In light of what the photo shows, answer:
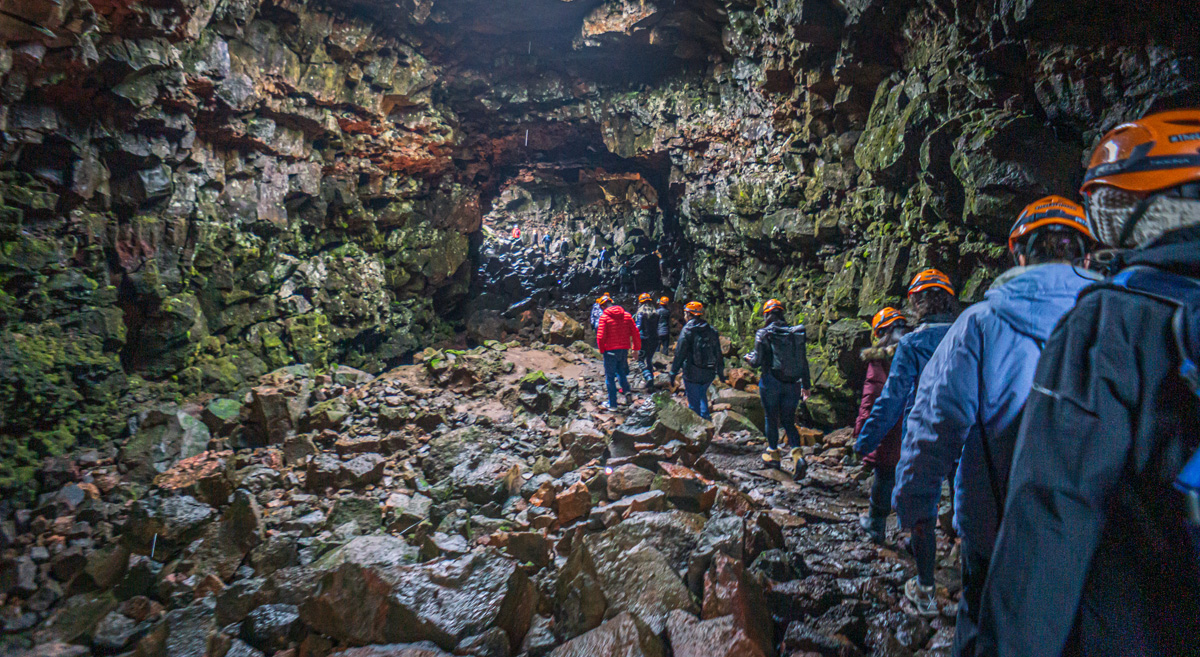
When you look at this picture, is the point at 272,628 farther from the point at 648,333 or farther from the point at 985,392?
the point at 648,333

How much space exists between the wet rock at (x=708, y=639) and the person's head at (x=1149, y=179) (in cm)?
192

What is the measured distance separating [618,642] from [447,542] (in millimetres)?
1798

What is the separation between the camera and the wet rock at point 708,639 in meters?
1.96

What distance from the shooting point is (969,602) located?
140 cm

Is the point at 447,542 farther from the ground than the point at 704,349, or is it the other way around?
the point at 704,349

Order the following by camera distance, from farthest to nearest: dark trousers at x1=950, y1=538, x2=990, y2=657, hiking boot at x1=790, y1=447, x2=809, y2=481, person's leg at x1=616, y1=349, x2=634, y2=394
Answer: person's leg at x1=616, y1=349, x2=634, y2=394 → hiking boot at x1=790, y1=447, x2=809, y2=481 → dark trousers at x1=950, y1=538, x2=990, y2=657

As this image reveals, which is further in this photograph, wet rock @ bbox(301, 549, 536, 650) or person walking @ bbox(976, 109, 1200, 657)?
wet rock @ bbox(301, 549, 536, 650)

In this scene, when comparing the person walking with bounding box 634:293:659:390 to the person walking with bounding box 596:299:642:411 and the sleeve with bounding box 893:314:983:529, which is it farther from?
the sleeve with bounding box 893:314:983:529

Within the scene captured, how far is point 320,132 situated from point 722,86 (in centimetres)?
1120

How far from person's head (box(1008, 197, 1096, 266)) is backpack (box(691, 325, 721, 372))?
464 centimetres

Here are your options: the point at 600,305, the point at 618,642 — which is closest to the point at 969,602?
the point at 618,642

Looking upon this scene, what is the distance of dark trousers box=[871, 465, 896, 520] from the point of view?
3330mm

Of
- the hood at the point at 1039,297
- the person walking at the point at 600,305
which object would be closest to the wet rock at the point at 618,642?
the hood at the point at 1039,297

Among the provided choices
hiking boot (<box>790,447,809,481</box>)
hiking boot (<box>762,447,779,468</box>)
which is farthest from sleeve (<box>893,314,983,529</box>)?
hiking boot (<box>762,447,779,468</box>)
